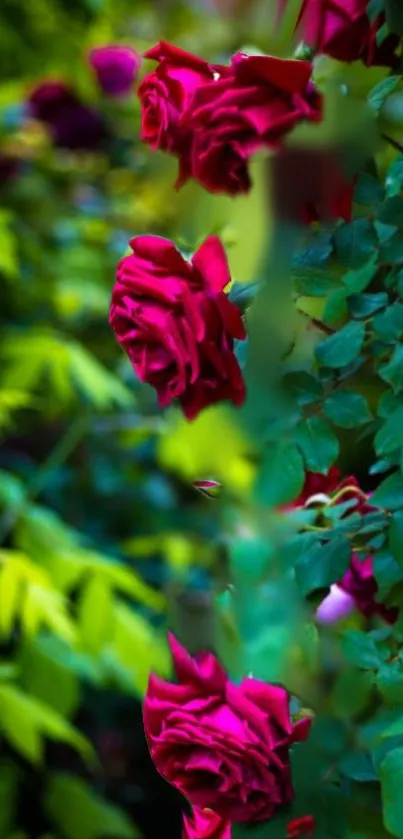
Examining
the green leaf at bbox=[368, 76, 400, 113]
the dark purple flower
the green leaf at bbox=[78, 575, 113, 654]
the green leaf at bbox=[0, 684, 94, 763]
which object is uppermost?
the green leaf at bbox=[368, 76, 400, 113]

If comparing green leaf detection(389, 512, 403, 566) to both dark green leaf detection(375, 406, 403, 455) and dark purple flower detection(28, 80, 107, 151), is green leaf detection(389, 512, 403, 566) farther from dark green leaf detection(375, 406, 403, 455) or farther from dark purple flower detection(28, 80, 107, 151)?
dark purple flower detection(28, 80, 107, 151)

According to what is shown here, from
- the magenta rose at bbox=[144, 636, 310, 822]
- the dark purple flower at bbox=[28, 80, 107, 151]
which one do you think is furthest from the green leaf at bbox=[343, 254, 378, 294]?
the dark purple flower at bbox=[28, 80, 107, 151]

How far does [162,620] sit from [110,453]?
873mm

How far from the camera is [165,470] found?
2.47 meters

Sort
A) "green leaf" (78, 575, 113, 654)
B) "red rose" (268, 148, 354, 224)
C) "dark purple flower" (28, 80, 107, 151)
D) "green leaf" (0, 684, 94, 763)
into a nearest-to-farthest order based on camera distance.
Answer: "red rose" (268, 148, 354, 224) < "green leaf" (0, 684, 94, 763) < "green leaf" (78, 575, 113, 654) < "dark purple flower" (28, 80, 107, 151)

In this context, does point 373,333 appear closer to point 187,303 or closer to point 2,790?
point 187,303

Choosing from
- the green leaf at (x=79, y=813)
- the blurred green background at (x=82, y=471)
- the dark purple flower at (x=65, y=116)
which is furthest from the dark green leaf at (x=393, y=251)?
the dark purple flower at (x=65, y=116)

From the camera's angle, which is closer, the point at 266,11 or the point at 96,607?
the point at 266,11

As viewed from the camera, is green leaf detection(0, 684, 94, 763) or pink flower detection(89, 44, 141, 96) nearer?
green leaf detection(0, 684, 94, 763)

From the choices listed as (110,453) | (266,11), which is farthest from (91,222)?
(266,11)

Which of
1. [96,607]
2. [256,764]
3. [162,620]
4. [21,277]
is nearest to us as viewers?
[256,764]

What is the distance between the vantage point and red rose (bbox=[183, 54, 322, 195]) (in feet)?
2.17

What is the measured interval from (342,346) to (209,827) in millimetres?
290

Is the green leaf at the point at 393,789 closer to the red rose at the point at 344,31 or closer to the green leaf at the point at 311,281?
the green leaf at the point at 311,281
